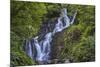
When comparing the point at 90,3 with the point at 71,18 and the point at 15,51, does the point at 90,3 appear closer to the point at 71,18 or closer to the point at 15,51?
the point at 71,18

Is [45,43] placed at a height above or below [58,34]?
below
